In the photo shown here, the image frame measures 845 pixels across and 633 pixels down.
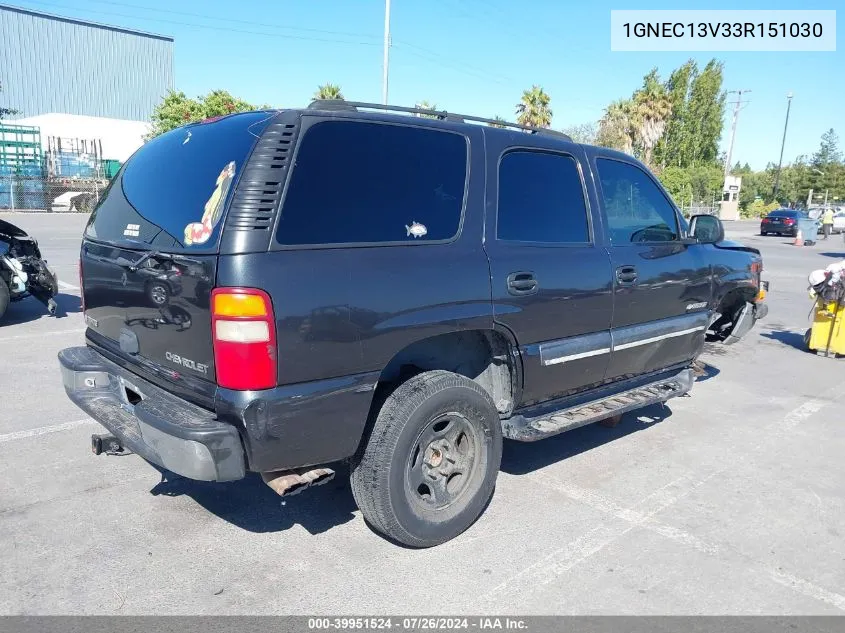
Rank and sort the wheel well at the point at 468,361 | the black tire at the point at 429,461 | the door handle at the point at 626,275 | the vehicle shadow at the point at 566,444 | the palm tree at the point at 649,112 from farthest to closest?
1. the palm tree at the point at 649,112
2. the vehicle shadow at the point at 566,444
3. the door handle at the point at 626,275
4. the wheel well at the point at 468,361
5. the black tire at the point at 429,461

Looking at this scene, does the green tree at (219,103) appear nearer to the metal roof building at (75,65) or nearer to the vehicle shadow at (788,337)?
the vehicle shadow at (788,337)

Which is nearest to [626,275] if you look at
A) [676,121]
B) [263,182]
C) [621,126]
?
[263,182]

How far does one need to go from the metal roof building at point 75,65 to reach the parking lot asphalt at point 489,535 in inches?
2756

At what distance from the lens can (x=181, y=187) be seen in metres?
3.04

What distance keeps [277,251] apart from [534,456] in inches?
106

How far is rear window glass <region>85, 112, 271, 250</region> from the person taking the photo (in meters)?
2.77

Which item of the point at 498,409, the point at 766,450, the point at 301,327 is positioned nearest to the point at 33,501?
the point at 301,327

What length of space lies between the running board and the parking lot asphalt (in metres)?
0.44

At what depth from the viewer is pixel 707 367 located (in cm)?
721

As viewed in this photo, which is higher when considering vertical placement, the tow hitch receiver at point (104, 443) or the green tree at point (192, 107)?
the green tree at point (192, 107)

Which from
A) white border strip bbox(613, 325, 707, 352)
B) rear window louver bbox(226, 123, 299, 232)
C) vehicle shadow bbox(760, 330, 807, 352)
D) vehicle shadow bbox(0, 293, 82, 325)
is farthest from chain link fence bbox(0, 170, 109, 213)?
rear window louver bbox(226, 123, 299, 232)

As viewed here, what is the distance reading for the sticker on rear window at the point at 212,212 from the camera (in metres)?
2.70

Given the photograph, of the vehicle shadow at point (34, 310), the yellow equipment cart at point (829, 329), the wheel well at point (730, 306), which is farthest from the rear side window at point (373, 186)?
the vehicle shadow at point (34, 310)

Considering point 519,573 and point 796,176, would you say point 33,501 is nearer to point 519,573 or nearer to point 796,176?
point 519,573
